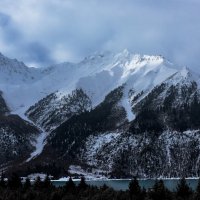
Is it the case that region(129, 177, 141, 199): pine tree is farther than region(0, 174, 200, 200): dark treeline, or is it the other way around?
region(129, 177, 141, 199): pine tree

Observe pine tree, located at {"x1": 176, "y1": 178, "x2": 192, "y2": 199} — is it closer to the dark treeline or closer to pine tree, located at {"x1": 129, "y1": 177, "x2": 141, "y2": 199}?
the dark treeline

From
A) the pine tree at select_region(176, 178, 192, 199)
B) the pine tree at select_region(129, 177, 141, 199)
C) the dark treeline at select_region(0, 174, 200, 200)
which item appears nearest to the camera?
the dark treeline at select_region(0, 174, 200, 200)

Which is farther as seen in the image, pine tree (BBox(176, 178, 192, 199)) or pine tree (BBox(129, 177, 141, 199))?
pine tree (BBox(129, 177, 141, 199))

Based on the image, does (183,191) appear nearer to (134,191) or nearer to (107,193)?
(134,191)

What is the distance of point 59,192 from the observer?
363 ft

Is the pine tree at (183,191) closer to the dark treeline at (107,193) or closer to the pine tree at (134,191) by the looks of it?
the dark treeline at (107,193)

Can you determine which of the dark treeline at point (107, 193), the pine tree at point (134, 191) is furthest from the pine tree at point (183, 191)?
the pine tree at point (134, 191)

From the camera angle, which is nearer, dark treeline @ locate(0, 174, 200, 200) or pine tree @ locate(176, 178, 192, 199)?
dark treeline @ locate(0, 174, 200, 200)

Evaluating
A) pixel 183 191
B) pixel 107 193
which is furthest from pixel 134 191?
pixel 183 191

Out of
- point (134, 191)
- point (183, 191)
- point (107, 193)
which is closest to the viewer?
point (183, 191)

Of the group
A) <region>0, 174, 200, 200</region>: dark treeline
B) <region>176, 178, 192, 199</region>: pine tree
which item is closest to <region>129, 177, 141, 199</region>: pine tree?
<region>0, 174, 200, 200</region>: dark treeline

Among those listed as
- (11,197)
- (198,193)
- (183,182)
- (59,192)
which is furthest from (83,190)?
(198,193)

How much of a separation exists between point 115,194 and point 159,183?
1570cm

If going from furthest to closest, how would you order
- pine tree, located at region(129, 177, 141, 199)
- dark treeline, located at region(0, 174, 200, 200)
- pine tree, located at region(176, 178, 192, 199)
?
pine tree, located at region(129, 177, 141, 199) → pine tree, located at region(176, 178, 192, 199) → dark treeline, located at region(0, 174, 200, 200)
